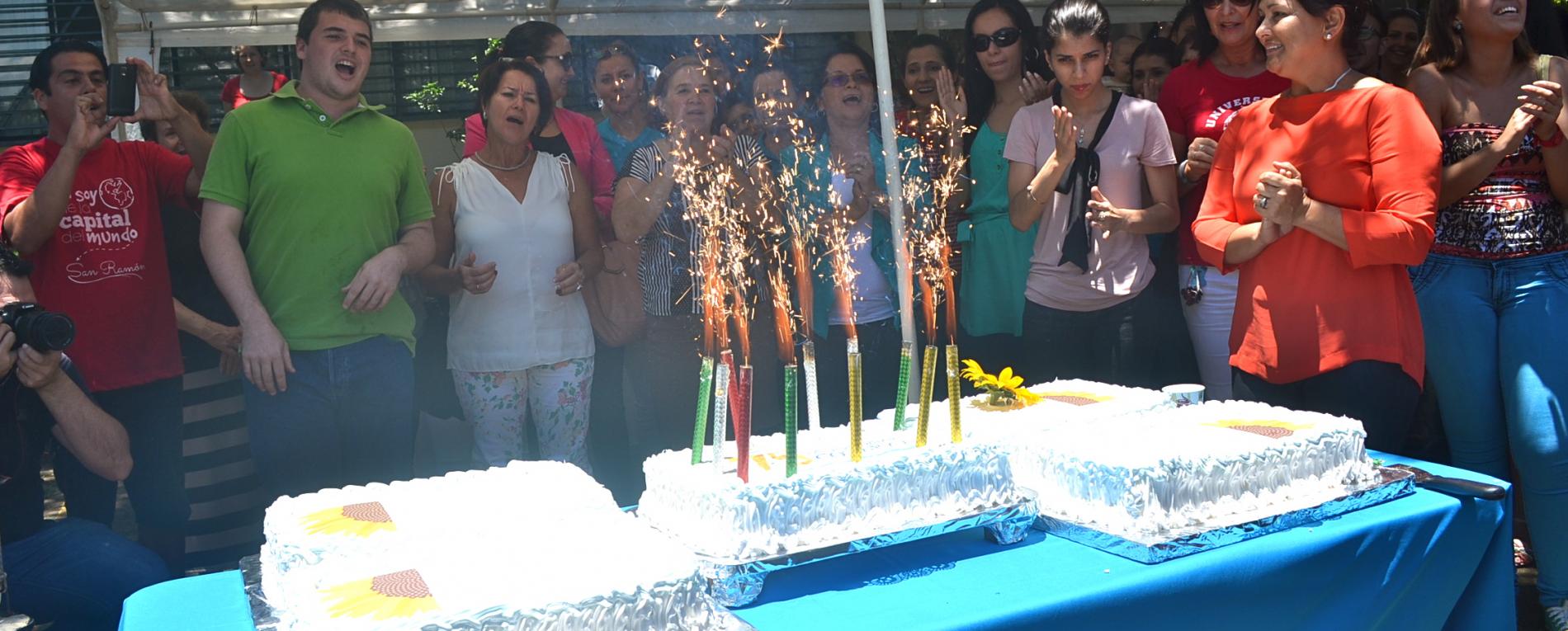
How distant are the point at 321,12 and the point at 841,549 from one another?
212 cm

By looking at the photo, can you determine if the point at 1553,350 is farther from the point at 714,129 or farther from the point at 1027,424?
the point at 714,129

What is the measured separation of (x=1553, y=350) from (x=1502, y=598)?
31.4 inches

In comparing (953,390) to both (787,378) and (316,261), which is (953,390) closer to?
(787,378)

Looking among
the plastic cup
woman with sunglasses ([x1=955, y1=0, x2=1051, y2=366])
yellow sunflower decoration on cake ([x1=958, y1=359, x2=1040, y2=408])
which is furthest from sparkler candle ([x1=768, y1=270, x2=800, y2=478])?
woman with sunglasses ([x1=955, y1=0, x2=1051, y2=366])

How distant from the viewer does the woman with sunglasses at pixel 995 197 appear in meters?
3.62

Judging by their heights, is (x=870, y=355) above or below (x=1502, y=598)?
above

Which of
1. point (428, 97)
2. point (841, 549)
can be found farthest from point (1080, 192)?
point (428, 97)

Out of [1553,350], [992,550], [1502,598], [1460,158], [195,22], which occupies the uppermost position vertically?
[195,22]

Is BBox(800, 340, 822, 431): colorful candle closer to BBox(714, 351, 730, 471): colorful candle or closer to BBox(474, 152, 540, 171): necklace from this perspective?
BBox(714, 351, 730, 471): colorful candle

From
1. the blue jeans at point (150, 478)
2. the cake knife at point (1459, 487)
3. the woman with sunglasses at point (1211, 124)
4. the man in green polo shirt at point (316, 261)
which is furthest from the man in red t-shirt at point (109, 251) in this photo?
the cake knife at point (1459, 487)

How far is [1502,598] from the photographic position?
2.31 meters

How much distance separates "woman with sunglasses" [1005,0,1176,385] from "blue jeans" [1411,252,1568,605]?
748 millimetres

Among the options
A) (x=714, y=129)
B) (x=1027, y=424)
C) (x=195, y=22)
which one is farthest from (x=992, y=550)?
(x=195, y=22)

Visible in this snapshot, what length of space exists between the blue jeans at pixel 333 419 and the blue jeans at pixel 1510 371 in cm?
266
